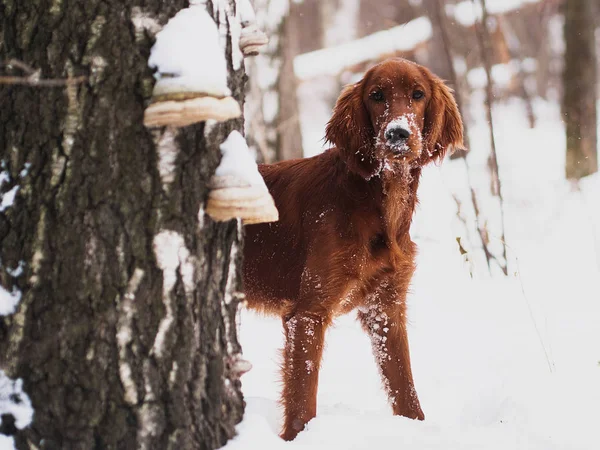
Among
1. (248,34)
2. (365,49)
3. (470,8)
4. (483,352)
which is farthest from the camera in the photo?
(365,49)

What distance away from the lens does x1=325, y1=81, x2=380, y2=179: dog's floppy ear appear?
3484 millimetres

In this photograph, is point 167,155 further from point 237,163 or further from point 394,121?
point 394,121

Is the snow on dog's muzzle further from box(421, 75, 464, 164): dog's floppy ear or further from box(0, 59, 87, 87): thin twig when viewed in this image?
box(0, 59, 87, 87): thin twig

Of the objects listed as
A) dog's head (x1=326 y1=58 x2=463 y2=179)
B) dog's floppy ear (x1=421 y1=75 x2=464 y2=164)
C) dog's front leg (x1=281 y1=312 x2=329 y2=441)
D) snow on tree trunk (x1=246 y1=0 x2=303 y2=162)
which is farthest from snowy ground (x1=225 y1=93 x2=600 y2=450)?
snow on tree trunk (x1=246 y1=0 x2=303 y2=162)

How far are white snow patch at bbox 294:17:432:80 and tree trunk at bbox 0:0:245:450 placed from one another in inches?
485

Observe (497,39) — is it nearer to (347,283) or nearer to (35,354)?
(347,283)

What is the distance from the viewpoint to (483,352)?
4.45 meters

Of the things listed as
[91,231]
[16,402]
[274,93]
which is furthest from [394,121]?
[274,93]

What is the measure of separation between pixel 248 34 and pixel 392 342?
1903 millimetres

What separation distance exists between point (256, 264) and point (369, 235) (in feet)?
2.46

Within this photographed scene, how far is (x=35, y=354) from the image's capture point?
2.05 metres

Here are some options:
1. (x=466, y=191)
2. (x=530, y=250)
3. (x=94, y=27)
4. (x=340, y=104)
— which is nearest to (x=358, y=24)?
(x=466, y=191)

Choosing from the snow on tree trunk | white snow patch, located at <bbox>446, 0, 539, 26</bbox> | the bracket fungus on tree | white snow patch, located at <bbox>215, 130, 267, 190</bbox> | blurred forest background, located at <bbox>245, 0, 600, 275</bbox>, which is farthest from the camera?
white snow patch, located at <bbox>446, 0, 539, 26</bbox>

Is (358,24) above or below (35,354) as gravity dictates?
above
